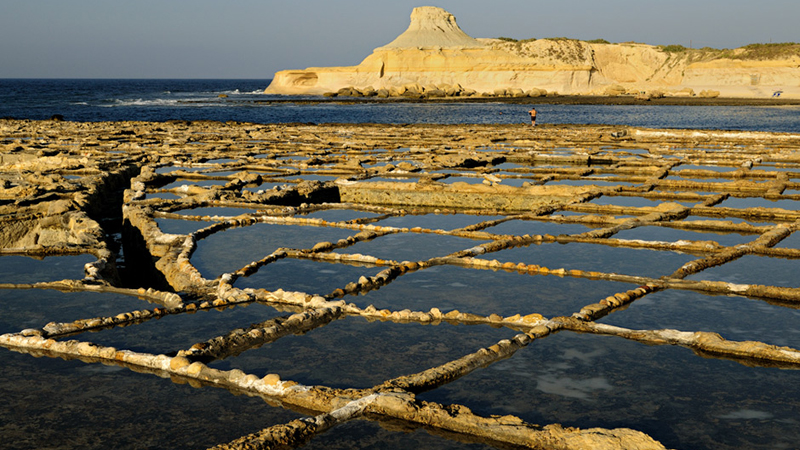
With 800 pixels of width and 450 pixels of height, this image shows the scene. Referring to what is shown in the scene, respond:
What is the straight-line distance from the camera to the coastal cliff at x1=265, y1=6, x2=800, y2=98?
84.0 m

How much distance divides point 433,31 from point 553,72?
116 feet

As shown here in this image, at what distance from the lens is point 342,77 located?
100 metres

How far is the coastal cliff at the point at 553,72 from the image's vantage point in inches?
3307

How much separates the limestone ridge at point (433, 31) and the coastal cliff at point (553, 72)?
79 centimetres

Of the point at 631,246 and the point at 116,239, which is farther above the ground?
the point at 631,246

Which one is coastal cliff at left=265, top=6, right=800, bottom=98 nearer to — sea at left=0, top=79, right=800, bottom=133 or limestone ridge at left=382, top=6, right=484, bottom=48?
limestone ridge at left=382, top=6, right=484, bottom=48

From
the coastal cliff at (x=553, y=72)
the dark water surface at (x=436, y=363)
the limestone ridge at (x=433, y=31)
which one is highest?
the limestone ridge at (x=433, y=31)

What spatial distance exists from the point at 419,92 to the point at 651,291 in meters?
85.1

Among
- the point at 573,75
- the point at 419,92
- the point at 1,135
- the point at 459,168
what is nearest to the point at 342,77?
the point at 419,92

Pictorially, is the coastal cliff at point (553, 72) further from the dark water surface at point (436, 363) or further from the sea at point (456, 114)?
the dark water surface at point (436, 363)

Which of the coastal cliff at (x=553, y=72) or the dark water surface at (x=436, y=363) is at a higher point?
the coastal cliff at (x=553, y=72)

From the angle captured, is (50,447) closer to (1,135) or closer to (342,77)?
(1,135)

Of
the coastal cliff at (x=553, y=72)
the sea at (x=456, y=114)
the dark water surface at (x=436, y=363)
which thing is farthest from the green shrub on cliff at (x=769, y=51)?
the dark water surface at (x=436, y=363)

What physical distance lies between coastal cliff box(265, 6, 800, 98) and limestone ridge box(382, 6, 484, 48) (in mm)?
791
